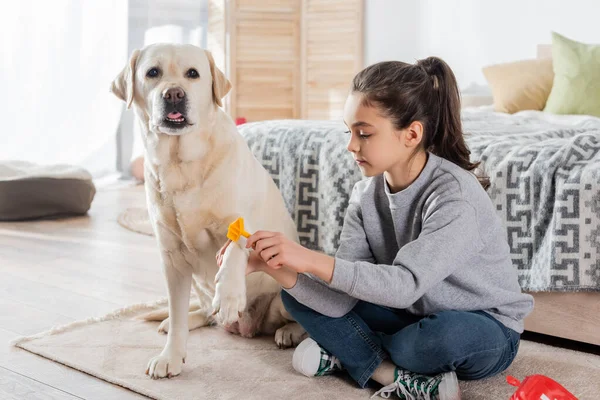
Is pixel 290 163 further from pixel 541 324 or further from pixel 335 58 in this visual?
pixel 335 58

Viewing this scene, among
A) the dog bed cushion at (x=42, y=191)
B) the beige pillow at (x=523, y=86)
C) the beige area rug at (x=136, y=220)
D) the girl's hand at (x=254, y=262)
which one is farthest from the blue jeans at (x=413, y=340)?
the dog bed cushion at (x=42, y=191)

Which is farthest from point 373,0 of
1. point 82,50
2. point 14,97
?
point 14,97

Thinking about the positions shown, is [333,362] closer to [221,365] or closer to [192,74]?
[221,365]

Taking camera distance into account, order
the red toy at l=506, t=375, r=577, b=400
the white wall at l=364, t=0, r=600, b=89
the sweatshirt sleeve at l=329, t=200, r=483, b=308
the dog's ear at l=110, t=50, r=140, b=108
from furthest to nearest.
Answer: the white wall at l=364, t=0, r=600, b=89 → the dog's ear at l=110, t=50, r=140, b=108 → the sweatshirt sleeve at l=329, t=200, r=483, b=308 → the red toy at l=506, t=375, r=577, b=400

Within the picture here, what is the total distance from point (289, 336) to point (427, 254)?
22.9 inches

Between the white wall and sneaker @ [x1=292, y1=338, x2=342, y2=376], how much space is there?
11.3 feet

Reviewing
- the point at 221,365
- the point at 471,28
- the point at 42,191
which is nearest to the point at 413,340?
the point at 221,365

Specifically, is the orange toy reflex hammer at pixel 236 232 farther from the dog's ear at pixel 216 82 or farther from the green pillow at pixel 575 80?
the green pillow at pixel 575 80

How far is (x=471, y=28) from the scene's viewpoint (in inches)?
193

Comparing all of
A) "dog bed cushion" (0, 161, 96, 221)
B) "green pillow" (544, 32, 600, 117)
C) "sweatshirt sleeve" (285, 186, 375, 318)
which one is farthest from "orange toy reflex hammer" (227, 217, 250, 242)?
"dog bed cushion" (0, 161, 96, 221)

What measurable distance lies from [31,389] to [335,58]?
14.3 ft

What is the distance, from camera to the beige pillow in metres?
3.62

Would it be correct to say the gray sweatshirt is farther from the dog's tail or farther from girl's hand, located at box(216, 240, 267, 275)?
the dog's tail

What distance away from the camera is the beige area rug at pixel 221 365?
158 centimetres
